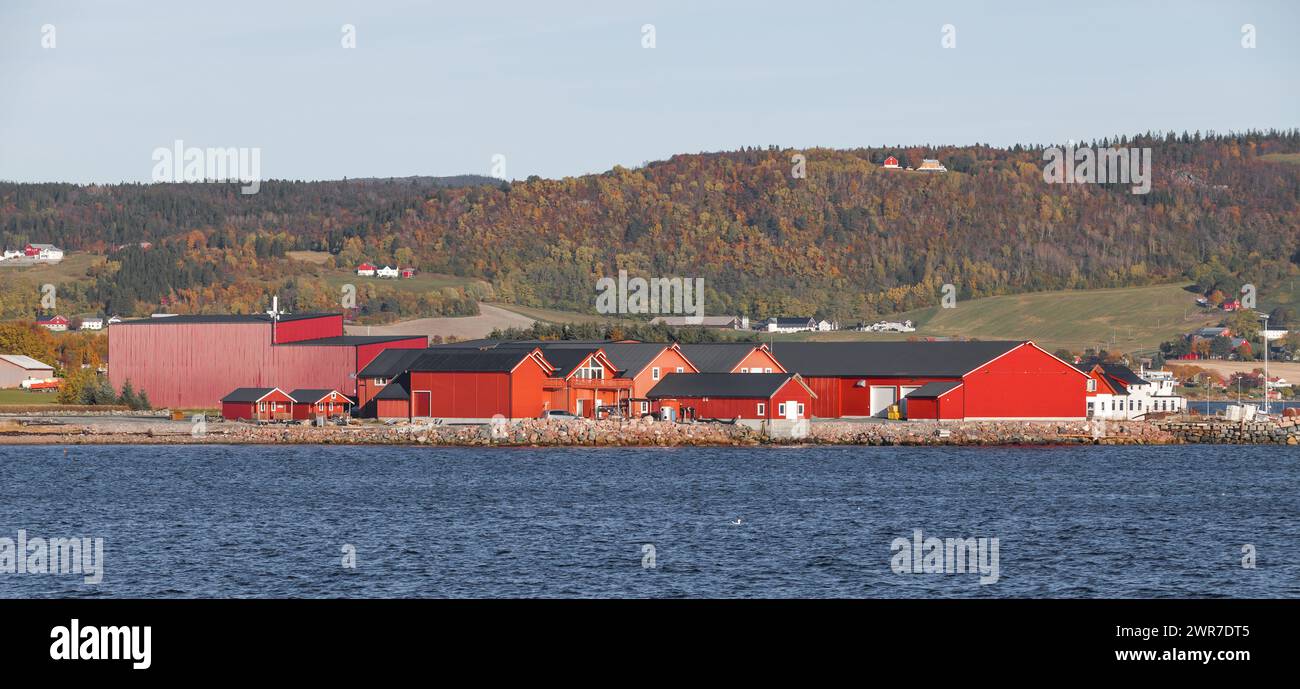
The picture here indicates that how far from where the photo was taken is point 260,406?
229 ft

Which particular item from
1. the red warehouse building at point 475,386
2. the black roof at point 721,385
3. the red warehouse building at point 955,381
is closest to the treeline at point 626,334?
the red warehouse building at point 955,381

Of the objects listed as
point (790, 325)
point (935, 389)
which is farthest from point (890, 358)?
point (790, 325)

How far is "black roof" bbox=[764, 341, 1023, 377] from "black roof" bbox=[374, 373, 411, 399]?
16.3m

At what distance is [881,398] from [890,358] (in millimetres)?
2054

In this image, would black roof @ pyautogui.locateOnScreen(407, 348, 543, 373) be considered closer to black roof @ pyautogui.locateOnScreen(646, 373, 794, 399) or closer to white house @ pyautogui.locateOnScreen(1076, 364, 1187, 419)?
black roof @ pyautogui.locateOnScreen(646, 373, 794, 399)

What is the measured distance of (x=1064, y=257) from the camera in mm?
194750

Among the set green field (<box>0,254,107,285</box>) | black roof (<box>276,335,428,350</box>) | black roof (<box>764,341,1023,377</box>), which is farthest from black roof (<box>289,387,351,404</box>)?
green field (<box>0,254,107,285</box>)

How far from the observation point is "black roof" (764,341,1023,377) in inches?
2672

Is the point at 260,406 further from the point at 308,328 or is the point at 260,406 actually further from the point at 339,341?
the point at 308,328

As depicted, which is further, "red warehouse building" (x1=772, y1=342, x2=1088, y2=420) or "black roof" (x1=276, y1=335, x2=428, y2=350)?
"black roof" (x1=276, y1=335, x2=428, y2=350)

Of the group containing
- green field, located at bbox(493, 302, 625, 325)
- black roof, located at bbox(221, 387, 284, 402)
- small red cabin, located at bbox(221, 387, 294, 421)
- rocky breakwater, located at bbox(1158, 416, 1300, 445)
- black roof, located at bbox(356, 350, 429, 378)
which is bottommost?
rocky breakwater, located at bbox(1158, 416, 1300, 445)

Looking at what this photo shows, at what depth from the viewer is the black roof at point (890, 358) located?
6788 centimetres
